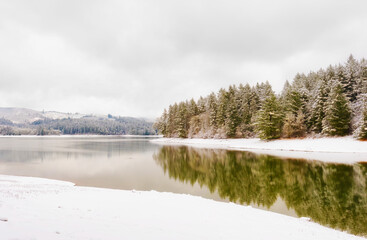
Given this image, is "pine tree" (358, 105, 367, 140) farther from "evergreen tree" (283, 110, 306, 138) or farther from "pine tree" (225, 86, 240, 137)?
"pine tree" (225, 86, 240, 137)

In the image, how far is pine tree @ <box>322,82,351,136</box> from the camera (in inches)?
1645

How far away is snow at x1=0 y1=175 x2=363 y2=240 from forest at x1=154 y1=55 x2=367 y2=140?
38.5 meters

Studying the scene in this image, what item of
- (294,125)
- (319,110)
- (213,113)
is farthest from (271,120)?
(213,113)

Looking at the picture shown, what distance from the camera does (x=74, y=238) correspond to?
16.2ft

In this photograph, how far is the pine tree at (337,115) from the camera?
41781 millimetres

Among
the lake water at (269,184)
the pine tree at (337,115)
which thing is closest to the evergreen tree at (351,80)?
the pine tree at (337,115)

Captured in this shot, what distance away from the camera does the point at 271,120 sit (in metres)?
53.6

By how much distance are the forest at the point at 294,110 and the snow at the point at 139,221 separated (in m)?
38.5

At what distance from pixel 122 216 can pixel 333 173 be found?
21920 millimetres

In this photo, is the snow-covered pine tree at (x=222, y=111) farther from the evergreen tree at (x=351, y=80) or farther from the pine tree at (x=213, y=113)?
the evergreen tree at (x=351, y=80)

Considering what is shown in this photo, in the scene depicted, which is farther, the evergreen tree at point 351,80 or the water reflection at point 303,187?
the evergreen tree at point 351,80

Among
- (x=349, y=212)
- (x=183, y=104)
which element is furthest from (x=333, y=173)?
(x=183, y=104)

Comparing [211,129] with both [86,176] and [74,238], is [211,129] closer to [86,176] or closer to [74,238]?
[86,176]

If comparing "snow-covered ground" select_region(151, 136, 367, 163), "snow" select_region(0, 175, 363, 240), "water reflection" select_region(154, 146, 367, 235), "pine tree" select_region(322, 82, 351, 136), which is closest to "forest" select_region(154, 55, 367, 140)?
"pine tree" select_region(322, 82, 351, 136)
